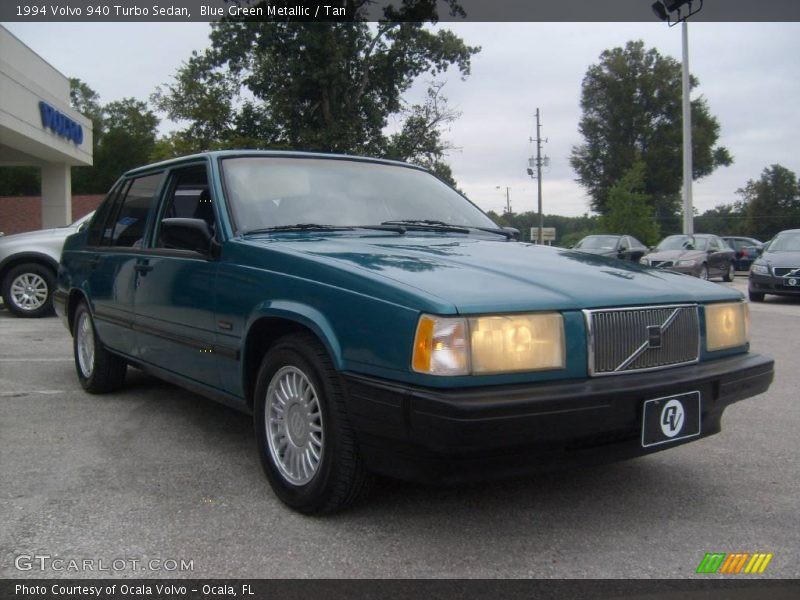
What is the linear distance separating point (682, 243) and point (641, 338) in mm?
18295

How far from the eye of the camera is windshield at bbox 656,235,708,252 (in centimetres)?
1961

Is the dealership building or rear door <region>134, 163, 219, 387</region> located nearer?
rear door <region>134, 163, 219, 387</region>

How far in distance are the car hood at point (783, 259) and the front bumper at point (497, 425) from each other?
12636mm

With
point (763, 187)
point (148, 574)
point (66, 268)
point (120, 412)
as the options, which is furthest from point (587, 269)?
point (763, 187)

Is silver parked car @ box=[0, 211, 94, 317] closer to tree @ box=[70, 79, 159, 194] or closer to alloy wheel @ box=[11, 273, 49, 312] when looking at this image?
alloy wheel @ box=[11, 273, 49, 312]

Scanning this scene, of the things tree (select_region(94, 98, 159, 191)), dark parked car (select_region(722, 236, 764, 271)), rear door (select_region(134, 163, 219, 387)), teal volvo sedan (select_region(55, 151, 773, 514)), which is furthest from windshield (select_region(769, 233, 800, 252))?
tree (select_region(94, 98, 159, 191))

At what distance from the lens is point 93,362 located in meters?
5.18

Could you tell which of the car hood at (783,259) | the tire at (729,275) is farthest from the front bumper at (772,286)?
the tire at (729,275)

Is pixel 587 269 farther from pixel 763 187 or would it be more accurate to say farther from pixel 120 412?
pixel 763 187

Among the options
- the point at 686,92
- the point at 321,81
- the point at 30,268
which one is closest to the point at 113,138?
the point at 321,81

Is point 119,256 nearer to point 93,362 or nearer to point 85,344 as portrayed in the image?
point 93,362

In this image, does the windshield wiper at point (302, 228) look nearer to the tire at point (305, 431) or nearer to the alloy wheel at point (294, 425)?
the tire at point (305, 431)

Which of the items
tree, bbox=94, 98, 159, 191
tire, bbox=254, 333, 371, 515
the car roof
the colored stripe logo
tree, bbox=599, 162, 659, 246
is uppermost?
tree, bbox=94, 98, 159, 191

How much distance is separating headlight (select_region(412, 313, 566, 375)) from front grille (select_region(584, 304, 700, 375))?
6.6 inches
